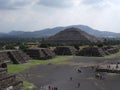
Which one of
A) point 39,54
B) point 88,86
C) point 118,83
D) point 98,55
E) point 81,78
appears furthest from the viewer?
point 98,55

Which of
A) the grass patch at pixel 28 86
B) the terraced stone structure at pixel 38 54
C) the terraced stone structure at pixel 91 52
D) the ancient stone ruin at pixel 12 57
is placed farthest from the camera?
the terraced stone structure at pixel 91 52

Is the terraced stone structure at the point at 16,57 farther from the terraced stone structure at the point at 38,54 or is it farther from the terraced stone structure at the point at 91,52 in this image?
the terraced stone structure at the point at 91,52

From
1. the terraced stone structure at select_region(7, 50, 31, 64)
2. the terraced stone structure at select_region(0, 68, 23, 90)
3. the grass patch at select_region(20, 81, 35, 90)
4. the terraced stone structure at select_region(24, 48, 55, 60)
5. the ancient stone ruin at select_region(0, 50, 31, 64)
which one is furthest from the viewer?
the terraced stone structure at select_region(24, 48, 55, 60)

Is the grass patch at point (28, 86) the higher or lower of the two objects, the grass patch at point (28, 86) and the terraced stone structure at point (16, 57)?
the lower

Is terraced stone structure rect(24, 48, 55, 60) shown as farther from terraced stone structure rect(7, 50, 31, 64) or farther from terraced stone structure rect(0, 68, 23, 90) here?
terraced stone structure rect(0, 68, 23, 90)

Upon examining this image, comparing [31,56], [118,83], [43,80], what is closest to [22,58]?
[31,56]

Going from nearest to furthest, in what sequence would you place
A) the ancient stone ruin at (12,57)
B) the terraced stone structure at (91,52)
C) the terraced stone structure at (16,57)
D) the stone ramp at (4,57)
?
the stone ramp at (4,57)
the ancient stone ruin at (12,57)
the terraced stone structure at (16,57)
the terraced stone structure at (91,52)

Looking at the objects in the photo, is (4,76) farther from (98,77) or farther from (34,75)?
(98,77)

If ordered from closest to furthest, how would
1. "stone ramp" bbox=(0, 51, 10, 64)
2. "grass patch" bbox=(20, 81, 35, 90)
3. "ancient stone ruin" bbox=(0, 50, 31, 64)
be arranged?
"grass patch" bbox=(20, 81, 35, 90), "stone ramp" bbox=(0, 51, 10, 64), "ancient stone ruin" bbox=(0, 50, 31, 64)

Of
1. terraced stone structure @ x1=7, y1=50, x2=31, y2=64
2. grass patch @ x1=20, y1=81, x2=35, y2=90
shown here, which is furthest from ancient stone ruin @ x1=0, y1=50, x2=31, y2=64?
grass patch @ x1=20, y1=81, x2=35, y2=90

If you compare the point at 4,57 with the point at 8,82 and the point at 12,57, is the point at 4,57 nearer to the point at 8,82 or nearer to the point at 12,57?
the point at 12,57

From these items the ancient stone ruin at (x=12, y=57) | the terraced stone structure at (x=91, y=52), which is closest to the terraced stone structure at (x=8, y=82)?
the ancient stone ruin at (x=12, y=57)
